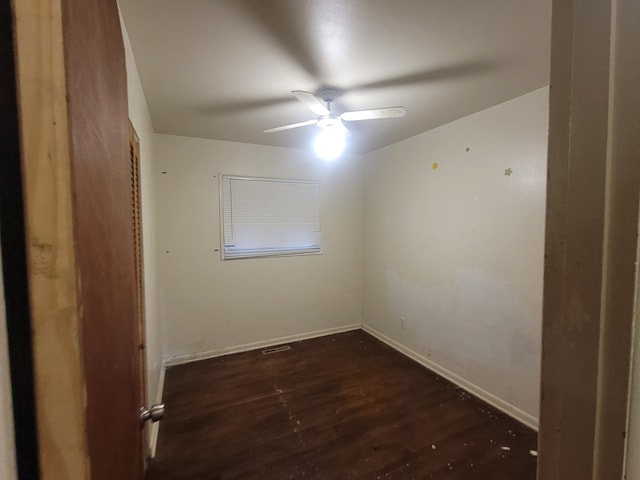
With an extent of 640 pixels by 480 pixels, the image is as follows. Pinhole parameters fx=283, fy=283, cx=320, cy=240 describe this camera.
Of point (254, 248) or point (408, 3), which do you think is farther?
point (254, 248)

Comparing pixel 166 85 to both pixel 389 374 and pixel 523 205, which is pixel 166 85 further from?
pixel 389 374

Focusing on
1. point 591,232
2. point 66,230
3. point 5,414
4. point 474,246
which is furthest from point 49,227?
point 474,246

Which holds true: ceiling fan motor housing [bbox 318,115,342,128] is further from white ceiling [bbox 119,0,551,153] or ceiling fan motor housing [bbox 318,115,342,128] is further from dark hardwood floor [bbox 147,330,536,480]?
dark hardwood floor [bbox 147,330,536,480]

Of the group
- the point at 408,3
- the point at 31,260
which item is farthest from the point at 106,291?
the point at 408,3

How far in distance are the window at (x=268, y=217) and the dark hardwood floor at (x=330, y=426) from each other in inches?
51.0

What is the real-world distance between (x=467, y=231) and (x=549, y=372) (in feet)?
7.15

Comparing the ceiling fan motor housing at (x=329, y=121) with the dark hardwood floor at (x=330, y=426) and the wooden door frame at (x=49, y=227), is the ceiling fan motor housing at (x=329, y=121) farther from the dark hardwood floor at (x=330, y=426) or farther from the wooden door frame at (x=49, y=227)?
the dark hardwood floor at (x=330, y=426)

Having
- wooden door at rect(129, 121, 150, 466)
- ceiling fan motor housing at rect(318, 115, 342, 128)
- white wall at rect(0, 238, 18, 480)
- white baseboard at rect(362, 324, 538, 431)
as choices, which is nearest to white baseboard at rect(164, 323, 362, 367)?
white baseboard at rect(362, 324, 538, 431)

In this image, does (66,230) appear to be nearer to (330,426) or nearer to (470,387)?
(330,426)

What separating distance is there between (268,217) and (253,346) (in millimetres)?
1535

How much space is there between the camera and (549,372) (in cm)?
52

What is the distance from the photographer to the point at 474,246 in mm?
2430

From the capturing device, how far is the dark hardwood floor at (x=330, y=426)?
1727 mm

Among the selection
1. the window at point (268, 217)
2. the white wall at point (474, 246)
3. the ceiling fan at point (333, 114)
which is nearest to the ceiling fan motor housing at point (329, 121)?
the ceiling fan at point (333, 114)
